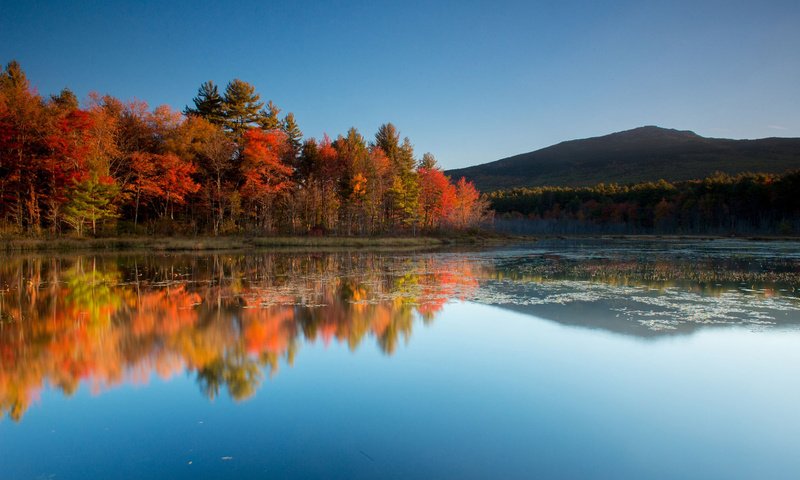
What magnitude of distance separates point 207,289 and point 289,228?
28525mm

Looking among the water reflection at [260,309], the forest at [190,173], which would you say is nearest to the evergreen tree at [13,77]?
the forest at [190,173]

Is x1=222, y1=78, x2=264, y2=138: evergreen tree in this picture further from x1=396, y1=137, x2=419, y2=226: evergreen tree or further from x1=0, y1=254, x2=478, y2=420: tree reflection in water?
x1=0, y1=254, x2=478, y2=420: tree reflection in water

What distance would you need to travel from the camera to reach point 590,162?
184 metres

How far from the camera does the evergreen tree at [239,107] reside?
44562mm

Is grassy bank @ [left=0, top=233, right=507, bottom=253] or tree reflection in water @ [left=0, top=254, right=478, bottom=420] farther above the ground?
grassy bank @ [left=0, top=233, right=507, bottom=253]

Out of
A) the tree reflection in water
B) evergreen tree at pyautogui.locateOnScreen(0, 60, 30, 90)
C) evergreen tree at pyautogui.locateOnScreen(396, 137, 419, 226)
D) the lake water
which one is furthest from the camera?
evergreen tree at pyautogui.locateOnScreen(396, 137, 419, 226)

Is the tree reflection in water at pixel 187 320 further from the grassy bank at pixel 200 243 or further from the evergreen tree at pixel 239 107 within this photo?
the evergreen tree at pixel 239 107

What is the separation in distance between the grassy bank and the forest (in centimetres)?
218

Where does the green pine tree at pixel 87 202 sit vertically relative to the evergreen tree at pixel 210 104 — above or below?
below

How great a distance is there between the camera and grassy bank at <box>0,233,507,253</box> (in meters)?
28.3

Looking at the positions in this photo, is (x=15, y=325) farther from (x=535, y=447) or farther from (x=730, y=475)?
(x=730, y=475)

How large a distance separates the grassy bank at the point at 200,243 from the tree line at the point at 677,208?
3884 centimetres

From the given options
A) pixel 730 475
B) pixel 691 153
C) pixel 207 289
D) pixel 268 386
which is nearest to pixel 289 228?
pixel 207 289

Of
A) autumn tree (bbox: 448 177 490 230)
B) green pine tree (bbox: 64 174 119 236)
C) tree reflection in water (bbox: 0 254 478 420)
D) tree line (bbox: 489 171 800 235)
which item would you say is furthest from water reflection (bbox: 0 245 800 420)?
tree line (bbox: 489 171 800 235)
